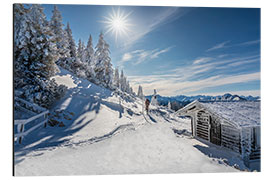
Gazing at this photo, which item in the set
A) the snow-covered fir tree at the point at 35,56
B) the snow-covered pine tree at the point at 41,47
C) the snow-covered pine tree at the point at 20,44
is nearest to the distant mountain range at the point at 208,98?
the snow-covered fir tree at the point at 35,56

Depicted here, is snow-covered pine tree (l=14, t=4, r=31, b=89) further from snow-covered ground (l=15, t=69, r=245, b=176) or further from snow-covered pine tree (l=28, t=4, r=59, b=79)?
snow-covered ground (l=15, t=69, r=245, b=176)

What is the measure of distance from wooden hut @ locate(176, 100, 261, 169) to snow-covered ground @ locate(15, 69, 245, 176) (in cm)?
40

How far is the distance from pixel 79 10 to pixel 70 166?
5.65 metres

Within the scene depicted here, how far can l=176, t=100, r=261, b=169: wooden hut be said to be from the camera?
14.5ft

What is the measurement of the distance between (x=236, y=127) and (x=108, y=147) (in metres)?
4.64

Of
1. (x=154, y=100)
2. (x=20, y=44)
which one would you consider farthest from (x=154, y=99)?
(x=20, y=44)

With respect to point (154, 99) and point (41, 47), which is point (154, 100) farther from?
point (41, 47)

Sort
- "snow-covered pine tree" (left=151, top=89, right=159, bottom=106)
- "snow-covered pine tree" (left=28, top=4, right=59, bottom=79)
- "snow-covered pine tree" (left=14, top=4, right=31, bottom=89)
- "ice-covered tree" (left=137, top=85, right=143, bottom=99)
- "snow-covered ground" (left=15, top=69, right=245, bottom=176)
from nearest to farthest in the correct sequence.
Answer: "snow-covered ground" (left=15, top=69, right=245, bottom=176) < "snow-covered pine tree" (left=14, top=4, right=31, bottom=89) < "snow-covered pine tree" (left=28, top=4, right=59, bottom=79) < "ice-covered tree" (left=137, top=85, right=143, bottom=99) < "snow-covered pine tree" (left=151, top=89, right=159, bottom=106)

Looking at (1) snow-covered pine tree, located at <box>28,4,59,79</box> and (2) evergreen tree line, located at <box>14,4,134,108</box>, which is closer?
(2) evergreen tree line, located at <box>14,4,134,108</box>

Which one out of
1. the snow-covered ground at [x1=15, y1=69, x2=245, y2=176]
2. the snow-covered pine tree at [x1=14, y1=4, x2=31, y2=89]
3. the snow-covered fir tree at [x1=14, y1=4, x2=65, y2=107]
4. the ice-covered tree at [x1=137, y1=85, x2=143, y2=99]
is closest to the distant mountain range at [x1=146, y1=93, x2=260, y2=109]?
the ice-covered tree at [x1=137, y1=85, x2=143, y2=99]

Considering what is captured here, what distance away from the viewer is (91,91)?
20.1ft

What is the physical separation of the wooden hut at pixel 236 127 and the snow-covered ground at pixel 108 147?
0.40m
